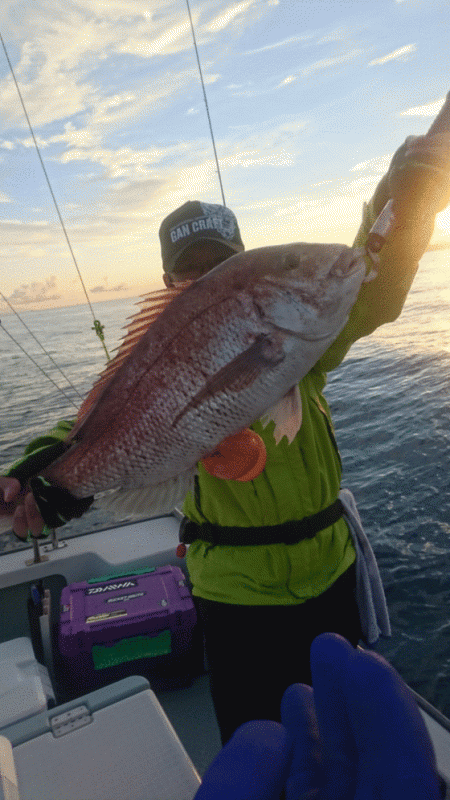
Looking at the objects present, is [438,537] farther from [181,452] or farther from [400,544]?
[181,452]

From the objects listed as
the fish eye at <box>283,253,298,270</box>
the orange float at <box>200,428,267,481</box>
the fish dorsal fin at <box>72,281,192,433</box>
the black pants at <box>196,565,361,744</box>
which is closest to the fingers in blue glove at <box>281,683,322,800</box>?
the orange float at <box>200,428,267,481</box>

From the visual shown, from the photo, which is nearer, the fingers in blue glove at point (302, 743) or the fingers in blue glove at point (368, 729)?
the fingers in blue glove at point (368, 729)

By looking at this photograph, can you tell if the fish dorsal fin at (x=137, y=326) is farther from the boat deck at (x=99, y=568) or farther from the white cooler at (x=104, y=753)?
the boat deck at (x=99, y=568)

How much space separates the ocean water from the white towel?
1428 millimetres

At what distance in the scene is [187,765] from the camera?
181cm

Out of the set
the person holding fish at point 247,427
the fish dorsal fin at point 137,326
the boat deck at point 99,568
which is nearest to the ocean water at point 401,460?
the fish dorsal fin at point 137,326

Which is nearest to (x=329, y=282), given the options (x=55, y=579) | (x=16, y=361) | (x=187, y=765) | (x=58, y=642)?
(x=187, y=765)

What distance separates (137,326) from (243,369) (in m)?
0.44

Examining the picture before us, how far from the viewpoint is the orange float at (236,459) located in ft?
5.39

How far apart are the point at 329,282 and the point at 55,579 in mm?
3848

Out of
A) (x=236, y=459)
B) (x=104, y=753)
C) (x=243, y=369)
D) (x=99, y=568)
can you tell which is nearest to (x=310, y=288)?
(x=243, y=369)

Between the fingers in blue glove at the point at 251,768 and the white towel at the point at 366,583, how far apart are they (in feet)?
4.38

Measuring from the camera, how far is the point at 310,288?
1625mm

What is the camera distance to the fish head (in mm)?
1602
